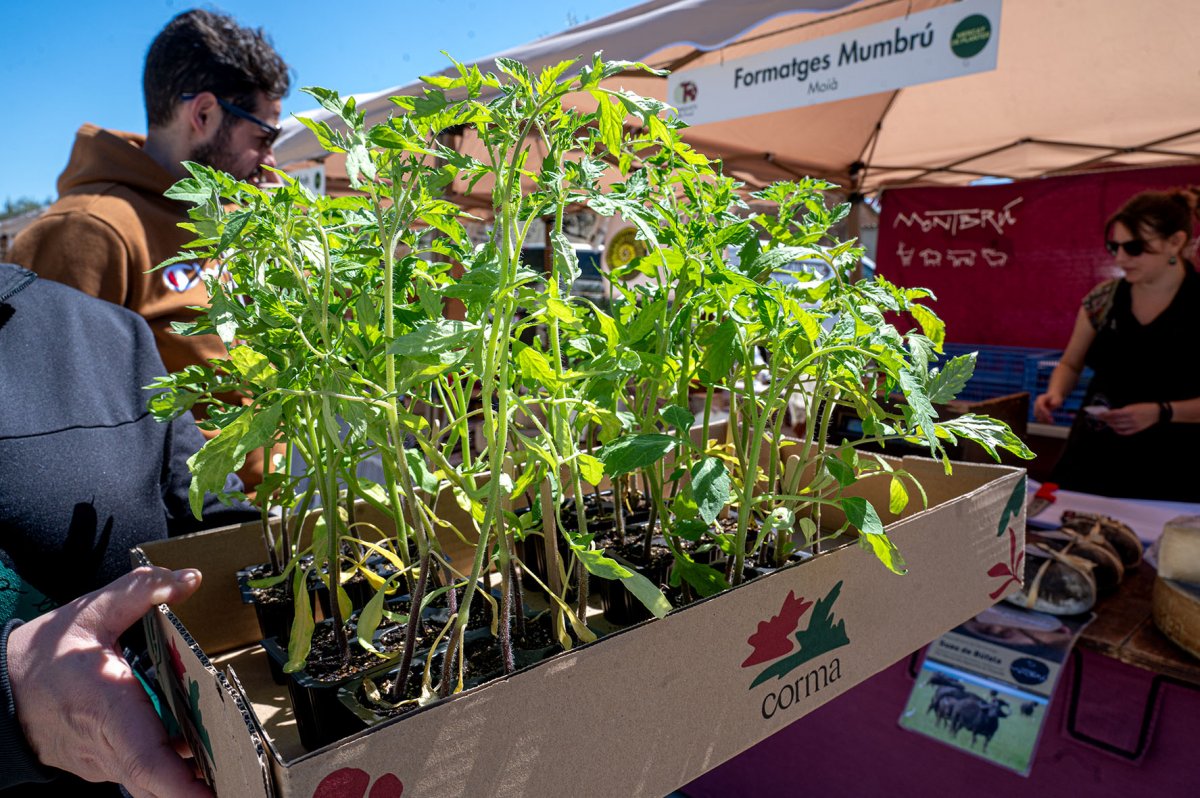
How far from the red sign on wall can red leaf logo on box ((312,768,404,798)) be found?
4.24 m

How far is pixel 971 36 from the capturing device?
160 cm

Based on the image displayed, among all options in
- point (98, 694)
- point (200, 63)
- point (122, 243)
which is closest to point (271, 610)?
point (98, 694)

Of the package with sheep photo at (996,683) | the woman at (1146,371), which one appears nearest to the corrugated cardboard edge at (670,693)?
the package with sheep photo at (996,683)

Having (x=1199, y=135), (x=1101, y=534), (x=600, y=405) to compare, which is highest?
(x=1199, y=135)

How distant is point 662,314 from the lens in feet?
2.05

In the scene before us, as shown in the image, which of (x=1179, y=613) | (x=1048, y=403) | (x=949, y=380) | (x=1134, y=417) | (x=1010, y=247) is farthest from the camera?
(x=1010, y=247)

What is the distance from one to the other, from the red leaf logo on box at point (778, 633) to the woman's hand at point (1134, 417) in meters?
2.29

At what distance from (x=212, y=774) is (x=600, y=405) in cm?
36

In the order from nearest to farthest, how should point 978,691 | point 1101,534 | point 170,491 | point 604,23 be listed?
Answer: 1. point 170,491
2. point 978,691
3. point 1101,534
4. point 604,23

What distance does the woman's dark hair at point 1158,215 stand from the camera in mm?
2375

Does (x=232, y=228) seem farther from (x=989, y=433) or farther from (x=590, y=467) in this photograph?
(x=989, y=433)

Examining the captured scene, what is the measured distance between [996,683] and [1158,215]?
2006mm

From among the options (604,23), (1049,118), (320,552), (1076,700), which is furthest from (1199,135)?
(320,552)

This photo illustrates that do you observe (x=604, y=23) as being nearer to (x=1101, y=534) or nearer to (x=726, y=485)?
(x=1101, y=534)
